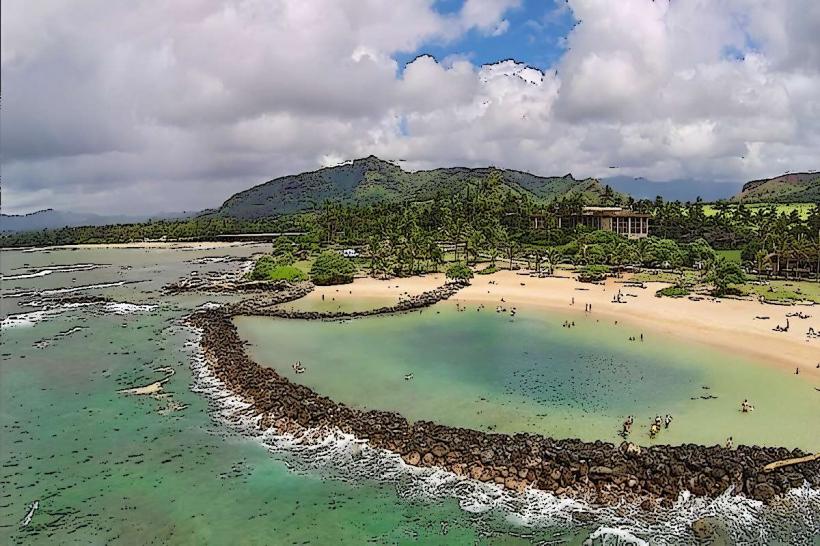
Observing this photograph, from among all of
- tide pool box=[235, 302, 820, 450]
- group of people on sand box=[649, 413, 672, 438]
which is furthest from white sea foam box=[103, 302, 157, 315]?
group of people on sand box=[649, 413, 672, 438]

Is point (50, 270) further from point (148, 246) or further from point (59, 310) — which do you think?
point (59, 310)

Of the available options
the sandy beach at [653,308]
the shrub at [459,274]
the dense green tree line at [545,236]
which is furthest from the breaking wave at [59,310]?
the shrub at [459,274]

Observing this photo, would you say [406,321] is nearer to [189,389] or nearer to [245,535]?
[189,389]

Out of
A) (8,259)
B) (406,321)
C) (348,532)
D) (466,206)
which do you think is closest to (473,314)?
(406,321)

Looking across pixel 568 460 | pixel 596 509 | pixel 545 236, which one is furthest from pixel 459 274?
pixel 596 509

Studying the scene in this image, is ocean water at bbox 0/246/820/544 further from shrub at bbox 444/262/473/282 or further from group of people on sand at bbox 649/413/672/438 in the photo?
shrub at bbox 444/262/473/282
